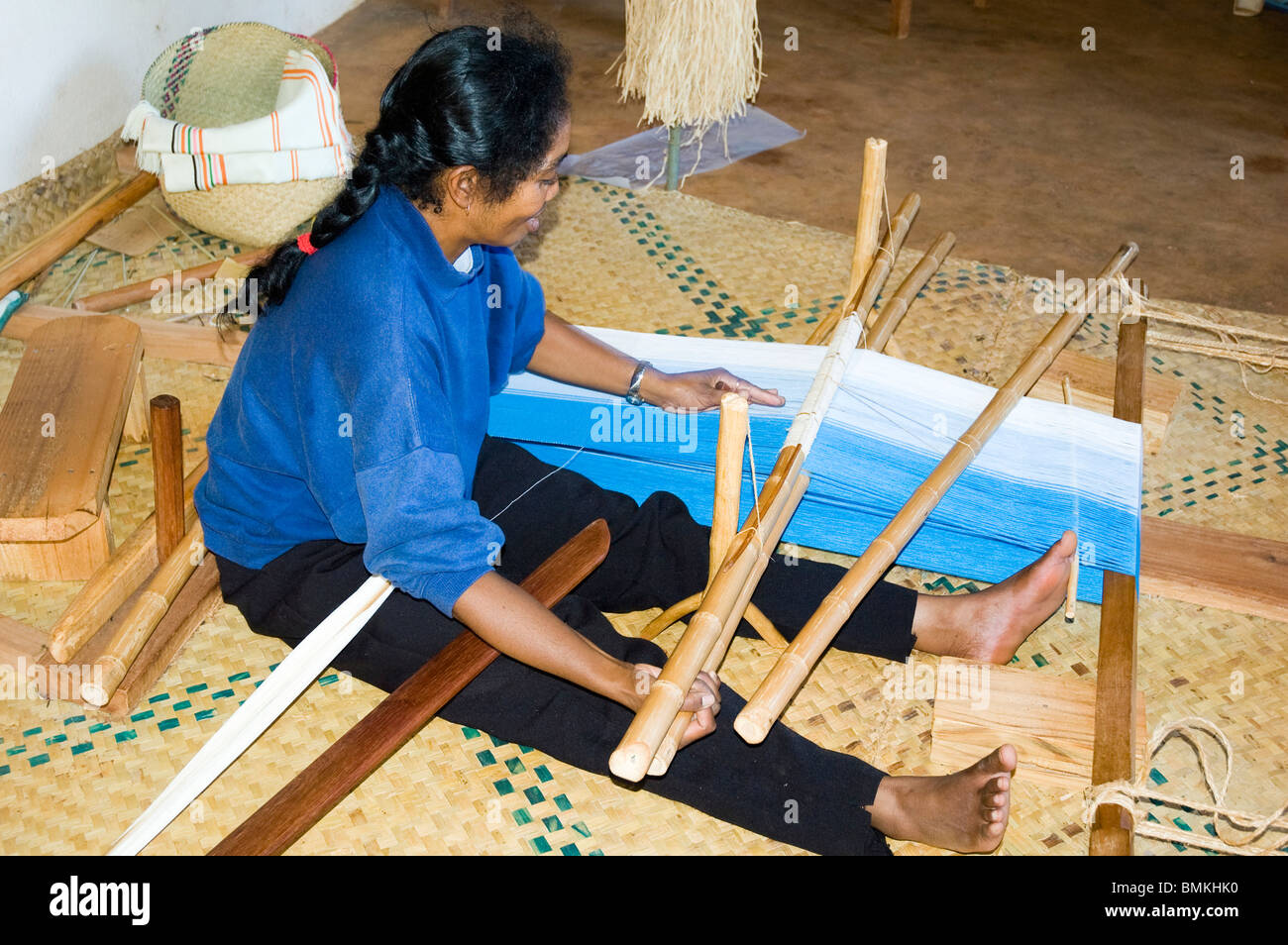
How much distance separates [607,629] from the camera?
6.08 ft

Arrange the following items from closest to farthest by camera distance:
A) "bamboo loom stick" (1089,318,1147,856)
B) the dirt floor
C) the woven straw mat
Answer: "bamboo loom stick" (1089,318,1147,856), the woven straw mat, the dirt floor

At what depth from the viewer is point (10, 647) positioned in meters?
1.96

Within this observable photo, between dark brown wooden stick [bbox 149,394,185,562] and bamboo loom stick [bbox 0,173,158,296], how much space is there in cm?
117

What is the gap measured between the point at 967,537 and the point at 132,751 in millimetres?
1390

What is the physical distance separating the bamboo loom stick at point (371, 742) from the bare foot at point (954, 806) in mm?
551

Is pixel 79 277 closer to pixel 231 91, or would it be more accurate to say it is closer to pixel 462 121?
pixel 231 91

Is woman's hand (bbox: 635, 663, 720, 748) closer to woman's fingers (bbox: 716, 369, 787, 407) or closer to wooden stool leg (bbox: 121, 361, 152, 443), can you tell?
woman's fingers (bbox: 716, 369, 787, 407)

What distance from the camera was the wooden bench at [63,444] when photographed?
2.06 metres

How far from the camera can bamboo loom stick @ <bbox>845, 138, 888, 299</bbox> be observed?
7.33 feet

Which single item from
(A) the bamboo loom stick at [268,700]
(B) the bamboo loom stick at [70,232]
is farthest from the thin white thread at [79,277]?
(A) the bamboo loom stick at [268,700]

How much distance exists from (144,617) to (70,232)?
1569mm

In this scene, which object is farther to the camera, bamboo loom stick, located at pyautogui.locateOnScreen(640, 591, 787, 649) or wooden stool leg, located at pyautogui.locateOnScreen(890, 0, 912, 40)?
wooden stool leg, located at pyautogui.locateOnScreen(890, 0, 912, 40)

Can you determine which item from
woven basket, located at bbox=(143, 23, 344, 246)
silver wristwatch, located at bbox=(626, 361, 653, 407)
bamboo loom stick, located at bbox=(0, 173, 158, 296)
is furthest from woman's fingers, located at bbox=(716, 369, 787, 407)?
bamboo loom stick, located at bbox=(0, 173, 158, 296)

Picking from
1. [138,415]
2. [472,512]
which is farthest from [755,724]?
[138,415]
